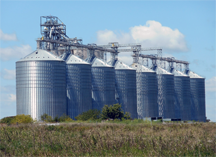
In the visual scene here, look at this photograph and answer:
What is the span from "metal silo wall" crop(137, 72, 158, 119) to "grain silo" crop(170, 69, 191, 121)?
50.1 ft

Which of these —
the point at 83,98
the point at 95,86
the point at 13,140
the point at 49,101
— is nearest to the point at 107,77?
the point at 95,86

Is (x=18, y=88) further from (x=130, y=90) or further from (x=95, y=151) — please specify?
(x=95, y=151)

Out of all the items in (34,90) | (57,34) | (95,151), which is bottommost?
(95,151)

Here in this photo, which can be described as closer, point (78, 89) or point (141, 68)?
point (78, 89)

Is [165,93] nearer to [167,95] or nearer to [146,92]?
[167,95]

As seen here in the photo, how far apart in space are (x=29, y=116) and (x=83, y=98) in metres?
15.1

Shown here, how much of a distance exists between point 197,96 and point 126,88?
41.5 meters

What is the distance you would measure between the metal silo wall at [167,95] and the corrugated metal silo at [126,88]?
1534cm

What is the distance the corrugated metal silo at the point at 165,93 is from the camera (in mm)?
120369

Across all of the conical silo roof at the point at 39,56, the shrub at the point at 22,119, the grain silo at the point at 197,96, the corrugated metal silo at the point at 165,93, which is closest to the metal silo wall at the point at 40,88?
the conical silo roof at the point at 39,56

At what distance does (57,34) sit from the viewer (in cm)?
9975

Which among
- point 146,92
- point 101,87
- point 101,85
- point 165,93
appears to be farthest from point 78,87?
point 165,93

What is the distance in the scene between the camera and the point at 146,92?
376ft

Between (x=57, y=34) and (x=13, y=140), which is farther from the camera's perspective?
(x=57, y=34)
